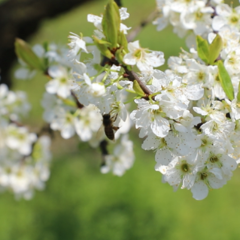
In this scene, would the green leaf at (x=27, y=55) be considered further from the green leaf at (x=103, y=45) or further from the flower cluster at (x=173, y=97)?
the green leaf at (x=103, y=45)

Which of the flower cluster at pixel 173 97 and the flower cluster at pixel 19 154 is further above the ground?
the flower cluster at pixel 173 97

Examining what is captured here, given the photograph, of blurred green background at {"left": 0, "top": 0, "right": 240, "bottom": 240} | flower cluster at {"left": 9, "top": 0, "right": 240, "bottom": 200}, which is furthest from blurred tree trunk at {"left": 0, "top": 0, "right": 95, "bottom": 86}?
flower cluster at {"left": 9, "top": 0, "right": 240, "bottom": 200}

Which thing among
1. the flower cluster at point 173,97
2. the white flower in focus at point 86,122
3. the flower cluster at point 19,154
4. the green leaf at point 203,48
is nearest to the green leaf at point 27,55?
the white flower in focus at point 86,122

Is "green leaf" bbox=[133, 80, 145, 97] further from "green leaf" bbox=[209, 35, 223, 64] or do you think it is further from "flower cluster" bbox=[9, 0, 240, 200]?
"green leaf" bbox=[209, 35, 223, 64]

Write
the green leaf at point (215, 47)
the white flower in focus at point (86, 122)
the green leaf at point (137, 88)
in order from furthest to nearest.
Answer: the white flower in focus at point (86, 122) → the green leaf at point (215, 47) → the green leaf at point (137, 88)

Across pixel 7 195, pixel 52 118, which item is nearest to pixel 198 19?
pixel 52 118

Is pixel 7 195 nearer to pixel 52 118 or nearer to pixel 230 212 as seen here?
pixel 52 118

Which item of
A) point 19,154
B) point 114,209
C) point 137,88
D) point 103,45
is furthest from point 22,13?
point 114,209
